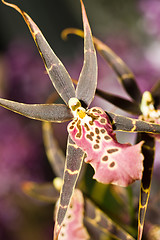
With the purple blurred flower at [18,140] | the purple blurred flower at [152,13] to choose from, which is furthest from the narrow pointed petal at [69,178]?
the purple blurred flower at [152,13]

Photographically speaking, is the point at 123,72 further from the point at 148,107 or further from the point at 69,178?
the point at 69,178

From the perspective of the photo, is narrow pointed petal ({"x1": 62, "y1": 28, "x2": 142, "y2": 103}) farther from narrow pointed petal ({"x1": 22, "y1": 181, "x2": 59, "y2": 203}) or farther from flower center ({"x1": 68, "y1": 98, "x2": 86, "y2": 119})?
narrow pointed petal ({"x1": 22, "y1": 181, "x2": 59, "y2": 203})

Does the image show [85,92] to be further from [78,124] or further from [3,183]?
[3,183]

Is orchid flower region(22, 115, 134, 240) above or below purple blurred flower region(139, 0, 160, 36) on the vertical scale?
below

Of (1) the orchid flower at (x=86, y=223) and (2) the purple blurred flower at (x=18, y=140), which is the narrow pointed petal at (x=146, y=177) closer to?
(1) the orchid flower at (x=86, y=223)

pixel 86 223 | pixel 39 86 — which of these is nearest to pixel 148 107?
pixel 86 223

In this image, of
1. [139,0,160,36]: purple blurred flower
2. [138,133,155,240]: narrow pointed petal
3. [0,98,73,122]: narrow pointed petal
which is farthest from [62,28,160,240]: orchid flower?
[139,0,160,36]: purple blurred flower
